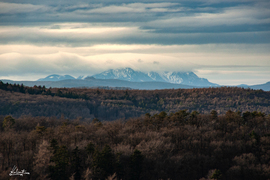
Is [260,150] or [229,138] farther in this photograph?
[229,138]

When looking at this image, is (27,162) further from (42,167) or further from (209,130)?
(209,130)

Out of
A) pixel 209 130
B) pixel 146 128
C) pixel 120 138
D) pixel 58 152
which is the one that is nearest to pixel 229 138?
pixel 209 130

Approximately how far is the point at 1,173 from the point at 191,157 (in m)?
51.4

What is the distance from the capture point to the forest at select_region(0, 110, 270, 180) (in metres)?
70.2

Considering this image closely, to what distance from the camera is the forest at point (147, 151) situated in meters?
70.2

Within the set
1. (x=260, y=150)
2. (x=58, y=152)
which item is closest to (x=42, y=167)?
(x=58, y=152)

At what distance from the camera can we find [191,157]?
89.2 meters

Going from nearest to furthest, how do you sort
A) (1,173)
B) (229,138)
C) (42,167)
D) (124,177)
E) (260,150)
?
(1,173)
(42,167)
(124,177)
(260,150)
(229,138)

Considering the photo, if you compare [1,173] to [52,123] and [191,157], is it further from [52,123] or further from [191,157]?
[52,123]

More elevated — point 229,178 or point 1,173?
point 1,173

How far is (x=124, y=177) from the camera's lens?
7719 centimetres

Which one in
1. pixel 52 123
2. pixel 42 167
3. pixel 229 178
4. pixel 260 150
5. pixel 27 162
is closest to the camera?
pixel 42 167

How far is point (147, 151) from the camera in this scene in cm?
8506

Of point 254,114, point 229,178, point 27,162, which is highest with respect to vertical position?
point 254,114
